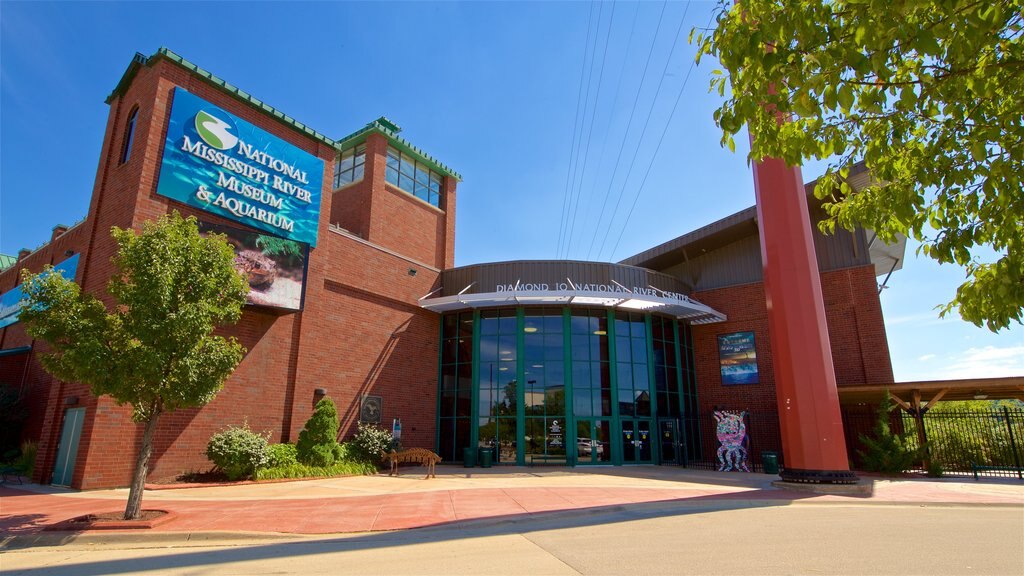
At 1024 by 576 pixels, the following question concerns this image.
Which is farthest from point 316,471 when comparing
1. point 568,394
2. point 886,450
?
point 886,450

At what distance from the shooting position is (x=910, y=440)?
64.4 ft

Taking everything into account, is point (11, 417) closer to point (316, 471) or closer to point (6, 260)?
point (316, 471)

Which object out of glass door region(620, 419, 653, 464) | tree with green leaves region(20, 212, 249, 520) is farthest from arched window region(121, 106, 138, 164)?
glass door region(620, 419, 653, 464)

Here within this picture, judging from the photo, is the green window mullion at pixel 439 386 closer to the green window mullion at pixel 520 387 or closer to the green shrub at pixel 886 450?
the green window mullion at pixel 520 387

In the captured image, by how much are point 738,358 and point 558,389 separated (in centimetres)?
859

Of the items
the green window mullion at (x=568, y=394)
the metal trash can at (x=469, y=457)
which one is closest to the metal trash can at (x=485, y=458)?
the metal trash can at (x=469, y=457)

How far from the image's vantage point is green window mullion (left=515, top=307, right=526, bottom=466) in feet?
73.2

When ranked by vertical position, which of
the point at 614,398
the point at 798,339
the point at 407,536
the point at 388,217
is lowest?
the point at 407,536

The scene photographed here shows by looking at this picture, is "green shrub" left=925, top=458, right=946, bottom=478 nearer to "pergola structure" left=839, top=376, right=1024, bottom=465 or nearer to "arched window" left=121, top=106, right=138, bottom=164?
"pergola structure" left=839, top=376, right=1024, bottom=465

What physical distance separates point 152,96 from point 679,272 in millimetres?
23561

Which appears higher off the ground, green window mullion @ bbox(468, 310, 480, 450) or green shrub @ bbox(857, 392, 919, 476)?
green window mullion @ bbox(468, 310, 480, 450)

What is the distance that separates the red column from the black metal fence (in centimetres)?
716

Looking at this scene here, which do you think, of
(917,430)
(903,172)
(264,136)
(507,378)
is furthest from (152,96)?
(917,430)

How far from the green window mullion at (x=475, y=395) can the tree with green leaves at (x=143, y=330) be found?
44.7ft
